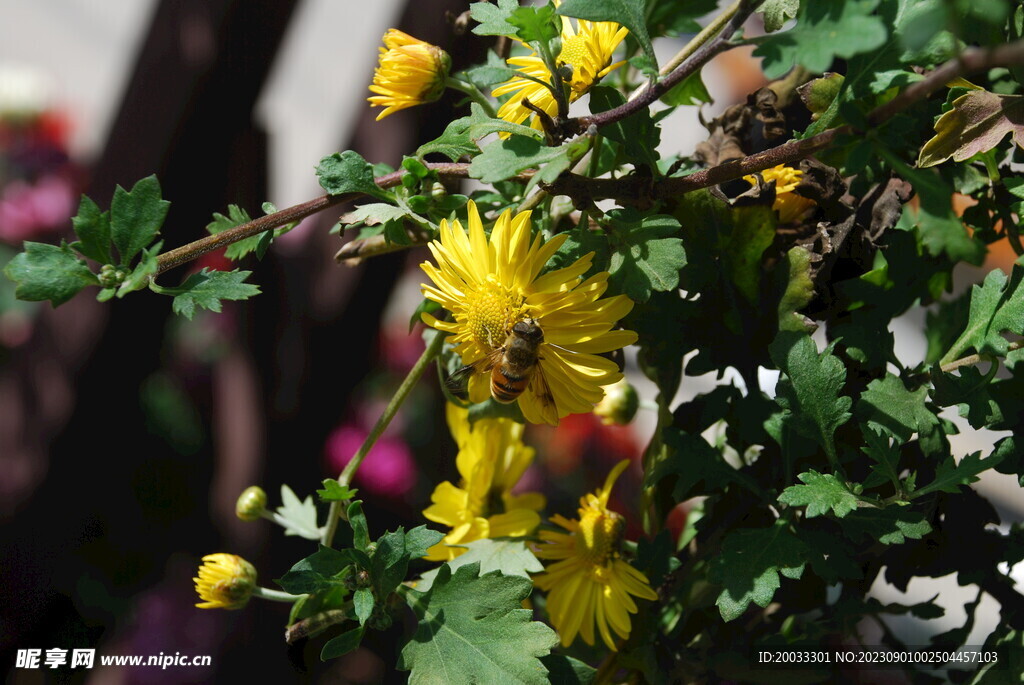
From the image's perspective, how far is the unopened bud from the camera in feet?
1.64

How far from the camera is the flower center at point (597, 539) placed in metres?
0.40

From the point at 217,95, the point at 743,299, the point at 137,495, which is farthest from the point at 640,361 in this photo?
the point at 137,495

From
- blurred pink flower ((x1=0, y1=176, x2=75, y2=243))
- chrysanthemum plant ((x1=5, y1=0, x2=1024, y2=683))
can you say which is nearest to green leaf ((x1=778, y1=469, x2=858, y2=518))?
chrysanthemum plant ((x1=5, y1=0, x2=1024, y2=683))

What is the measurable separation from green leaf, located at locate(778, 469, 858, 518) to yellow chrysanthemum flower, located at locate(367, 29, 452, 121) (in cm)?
22

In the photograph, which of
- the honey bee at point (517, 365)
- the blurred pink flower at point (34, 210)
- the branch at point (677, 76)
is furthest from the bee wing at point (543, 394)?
the blurred pink flower at point (34, 210)

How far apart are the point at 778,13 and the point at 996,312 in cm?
16

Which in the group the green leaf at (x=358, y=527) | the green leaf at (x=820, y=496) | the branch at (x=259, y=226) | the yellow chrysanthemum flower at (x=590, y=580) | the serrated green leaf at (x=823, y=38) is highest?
the serrated green leaf at (x=823, y=38)

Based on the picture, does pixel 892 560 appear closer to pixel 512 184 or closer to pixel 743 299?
pixel 743 299

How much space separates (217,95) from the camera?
3.05 ft

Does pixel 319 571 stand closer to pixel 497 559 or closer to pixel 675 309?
pixel 497 559

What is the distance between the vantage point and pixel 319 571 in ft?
1.09

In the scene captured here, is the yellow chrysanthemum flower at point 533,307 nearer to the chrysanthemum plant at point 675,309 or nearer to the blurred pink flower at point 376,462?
the chrysanthemum plant at point 675,309

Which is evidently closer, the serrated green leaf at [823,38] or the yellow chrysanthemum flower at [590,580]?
the serrated green leaf at [823,38]

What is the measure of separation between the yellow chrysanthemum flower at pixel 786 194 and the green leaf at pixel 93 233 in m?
0.28
